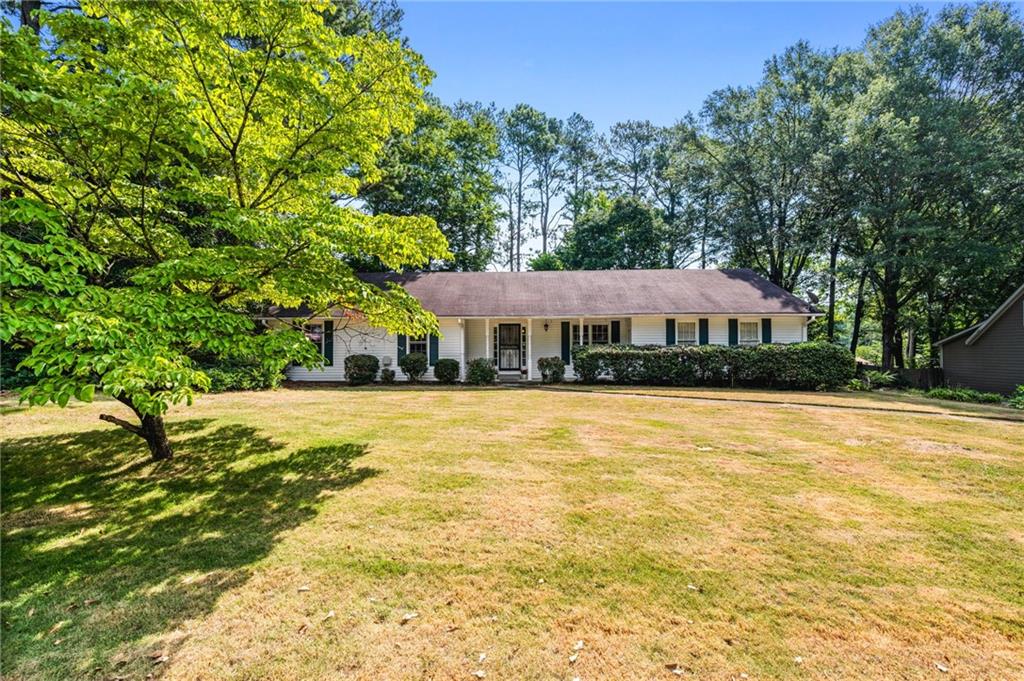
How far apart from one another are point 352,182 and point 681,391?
10.8m

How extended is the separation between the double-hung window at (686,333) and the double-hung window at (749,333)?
1.75 metres

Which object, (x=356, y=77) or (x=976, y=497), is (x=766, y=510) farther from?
(x=356, y=77)

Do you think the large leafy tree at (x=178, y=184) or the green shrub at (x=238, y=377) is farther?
the green shrub at (x=238, y=377)

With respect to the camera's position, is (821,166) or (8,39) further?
(821,166)

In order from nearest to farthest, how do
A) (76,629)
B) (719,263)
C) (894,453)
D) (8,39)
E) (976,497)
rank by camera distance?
(76,629)
(8,39)
(976,497)
(894,453)
(719,263)

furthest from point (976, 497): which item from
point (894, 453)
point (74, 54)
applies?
point (74, 54)

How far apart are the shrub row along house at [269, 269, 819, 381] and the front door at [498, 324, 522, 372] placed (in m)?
0.04

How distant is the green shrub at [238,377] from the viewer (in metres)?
12.8

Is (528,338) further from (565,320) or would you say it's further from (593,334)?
(593,334)

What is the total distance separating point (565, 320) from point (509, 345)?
2616 mm

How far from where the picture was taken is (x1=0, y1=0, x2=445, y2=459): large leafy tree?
3646mm

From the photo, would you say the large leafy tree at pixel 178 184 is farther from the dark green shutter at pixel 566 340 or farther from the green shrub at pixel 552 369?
the dark green shutter at pixel 566 340

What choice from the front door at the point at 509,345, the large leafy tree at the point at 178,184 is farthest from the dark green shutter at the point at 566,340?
the large leafy tree at the point at 178,184

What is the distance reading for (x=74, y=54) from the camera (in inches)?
194
